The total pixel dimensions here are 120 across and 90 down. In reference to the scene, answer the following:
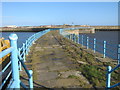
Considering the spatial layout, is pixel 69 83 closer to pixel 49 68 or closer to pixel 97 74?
pixel 97 74

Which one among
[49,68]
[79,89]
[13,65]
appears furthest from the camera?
[49,68]

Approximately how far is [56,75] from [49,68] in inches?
37.6

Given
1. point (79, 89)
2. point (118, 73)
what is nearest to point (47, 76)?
point (79, 89)

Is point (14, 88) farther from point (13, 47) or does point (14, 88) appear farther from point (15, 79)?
point (13, 47)

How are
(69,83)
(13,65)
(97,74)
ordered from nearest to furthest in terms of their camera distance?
(13,65) → (69,83) → (97,74)

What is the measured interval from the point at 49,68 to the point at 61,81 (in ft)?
5.18

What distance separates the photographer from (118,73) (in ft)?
18.7

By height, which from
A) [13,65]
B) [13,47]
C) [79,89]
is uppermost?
[13,47]

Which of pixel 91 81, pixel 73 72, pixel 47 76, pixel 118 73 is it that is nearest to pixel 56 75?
pixel 47 76

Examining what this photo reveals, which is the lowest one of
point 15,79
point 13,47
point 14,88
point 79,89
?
point 79,89

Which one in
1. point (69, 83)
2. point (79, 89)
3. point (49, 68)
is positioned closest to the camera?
point (79, 89)

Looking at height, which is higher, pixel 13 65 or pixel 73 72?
pixel 13 65

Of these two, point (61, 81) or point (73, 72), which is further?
point (73, 72)

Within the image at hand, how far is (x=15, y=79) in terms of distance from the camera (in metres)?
2.47
